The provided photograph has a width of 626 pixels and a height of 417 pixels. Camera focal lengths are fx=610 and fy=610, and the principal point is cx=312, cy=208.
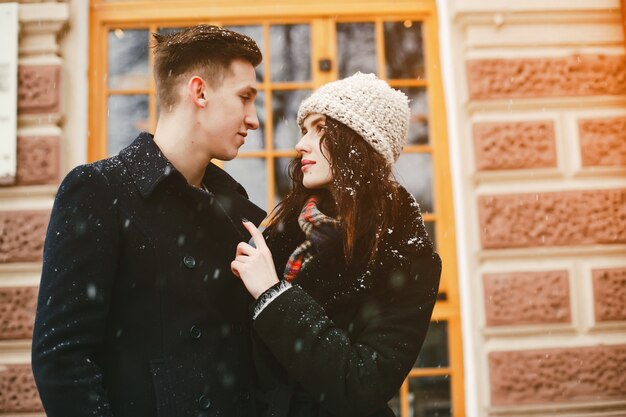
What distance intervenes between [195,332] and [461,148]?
2195 millimetres

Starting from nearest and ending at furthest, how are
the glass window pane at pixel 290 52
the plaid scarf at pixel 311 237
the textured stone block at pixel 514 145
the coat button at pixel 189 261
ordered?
the coat button at pixel 189 261, the plaid scarf at pixel 311 237, the textured stone block at pixel 514 145, the glass window pane at pixel 290 52

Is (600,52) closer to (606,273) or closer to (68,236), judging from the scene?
(606,273)

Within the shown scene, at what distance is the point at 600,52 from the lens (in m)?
3.46

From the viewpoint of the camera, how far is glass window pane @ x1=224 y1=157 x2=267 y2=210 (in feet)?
11.8

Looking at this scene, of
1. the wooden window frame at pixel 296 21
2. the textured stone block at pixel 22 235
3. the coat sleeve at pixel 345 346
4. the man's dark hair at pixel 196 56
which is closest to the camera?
the coat sleeve at pixel 345 346

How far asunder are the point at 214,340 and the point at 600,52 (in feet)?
9.43

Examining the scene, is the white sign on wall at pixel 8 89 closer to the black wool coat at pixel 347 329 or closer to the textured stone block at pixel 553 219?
the black wool coat at pixel 347 329

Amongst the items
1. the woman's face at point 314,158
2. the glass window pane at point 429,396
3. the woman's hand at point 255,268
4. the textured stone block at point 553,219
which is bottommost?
the glass window pane at point 429,396

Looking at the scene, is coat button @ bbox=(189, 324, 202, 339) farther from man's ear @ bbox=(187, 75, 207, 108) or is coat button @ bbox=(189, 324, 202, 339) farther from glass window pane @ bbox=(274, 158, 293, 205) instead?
glass window pane @ bbox=(274, 158, 293, 205)

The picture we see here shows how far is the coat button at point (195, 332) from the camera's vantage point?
5.40ft

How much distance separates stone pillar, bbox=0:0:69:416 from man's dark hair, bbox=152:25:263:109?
1.62m

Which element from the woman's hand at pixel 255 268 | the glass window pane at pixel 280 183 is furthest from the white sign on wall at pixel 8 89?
the woman's hand at pixel 255 268

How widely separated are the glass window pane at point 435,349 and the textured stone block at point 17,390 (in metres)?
2.04

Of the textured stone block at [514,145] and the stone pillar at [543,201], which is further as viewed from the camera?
the textured stone block at [514,145]
